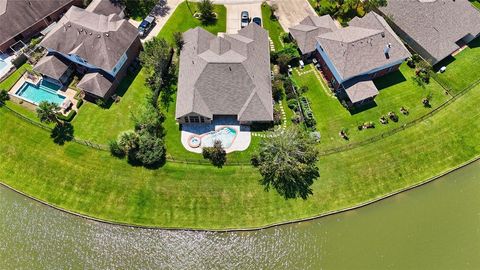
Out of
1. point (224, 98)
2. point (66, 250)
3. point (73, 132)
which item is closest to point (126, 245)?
point (66, 250)

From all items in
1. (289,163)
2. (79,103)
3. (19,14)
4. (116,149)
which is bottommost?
(289,163)

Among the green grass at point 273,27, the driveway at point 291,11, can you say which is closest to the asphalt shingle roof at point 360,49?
the green grass at point 273,27

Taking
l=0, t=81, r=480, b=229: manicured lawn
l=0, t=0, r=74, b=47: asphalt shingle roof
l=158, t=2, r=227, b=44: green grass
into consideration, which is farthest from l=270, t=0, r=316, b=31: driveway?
l=0, t=0, r=74, b=47: asphalt shingle roof

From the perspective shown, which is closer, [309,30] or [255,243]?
[255,243]

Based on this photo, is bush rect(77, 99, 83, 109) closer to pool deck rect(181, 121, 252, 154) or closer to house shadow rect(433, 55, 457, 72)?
pool deck rect(181, 121, 252, 154)

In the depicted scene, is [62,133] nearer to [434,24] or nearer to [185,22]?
[185,22]

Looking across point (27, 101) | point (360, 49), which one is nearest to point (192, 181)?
point (27, 101)

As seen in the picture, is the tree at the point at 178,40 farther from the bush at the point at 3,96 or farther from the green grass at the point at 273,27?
the bush at the point at 3,96
